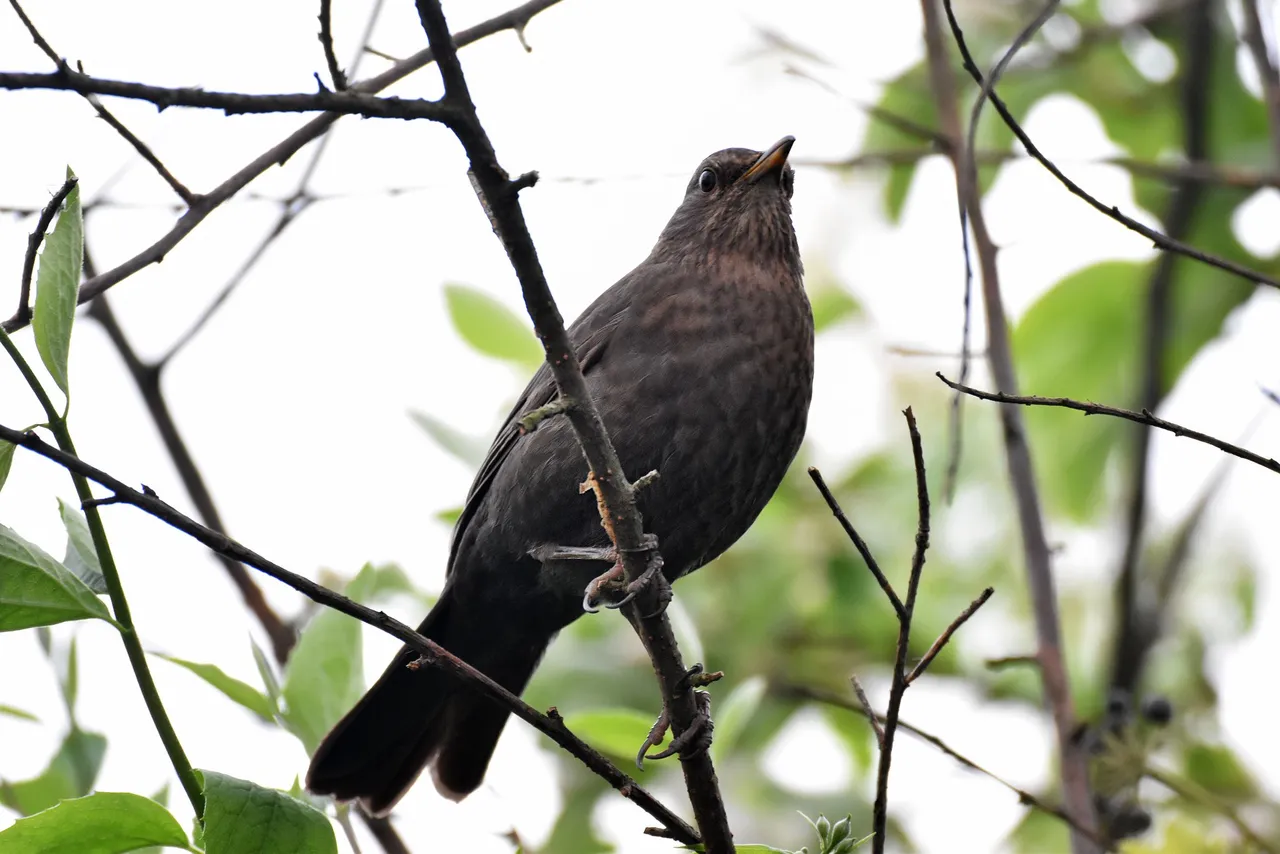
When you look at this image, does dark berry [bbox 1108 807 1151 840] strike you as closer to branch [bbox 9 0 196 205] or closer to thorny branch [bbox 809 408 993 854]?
thorny branch [bbox 809 408 993 854]

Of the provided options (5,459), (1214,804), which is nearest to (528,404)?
(5,459)

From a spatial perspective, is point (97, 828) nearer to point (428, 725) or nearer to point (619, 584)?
point (619, 584)

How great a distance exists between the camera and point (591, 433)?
9.89ft

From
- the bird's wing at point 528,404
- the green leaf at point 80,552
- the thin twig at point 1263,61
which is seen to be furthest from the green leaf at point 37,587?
the thin twig at point 1263,61

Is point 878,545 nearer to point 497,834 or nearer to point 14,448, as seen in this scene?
point 497,834

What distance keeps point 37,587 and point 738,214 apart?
310 cm

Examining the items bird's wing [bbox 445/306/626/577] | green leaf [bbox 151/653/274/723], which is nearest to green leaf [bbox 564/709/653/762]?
green leaf [bbox 151/653/274/723]

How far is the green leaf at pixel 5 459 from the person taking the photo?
2.63m

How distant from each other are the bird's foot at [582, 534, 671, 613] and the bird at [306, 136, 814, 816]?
0.80 feet

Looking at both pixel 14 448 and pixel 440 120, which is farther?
pixel 14 448

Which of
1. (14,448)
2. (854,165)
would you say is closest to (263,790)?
(14,448)

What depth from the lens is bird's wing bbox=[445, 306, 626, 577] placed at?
4559 mm

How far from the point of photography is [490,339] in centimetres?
567

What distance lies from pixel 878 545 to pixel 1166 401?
1273mm
